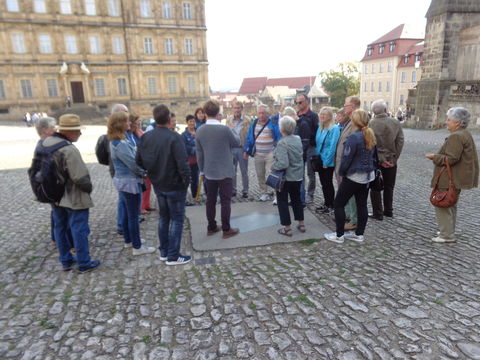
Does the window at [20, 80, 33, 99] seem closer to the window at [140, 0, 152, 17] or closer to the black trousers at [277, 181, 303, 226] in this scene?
the window at [140, 0, 152, 17]

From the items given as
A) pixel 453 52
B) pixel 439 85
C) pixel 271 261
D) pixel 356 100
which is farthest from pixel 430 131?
pixel 271 261

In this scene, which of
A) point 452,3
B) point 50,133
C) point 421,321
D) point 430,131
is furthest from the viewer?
point 430,131

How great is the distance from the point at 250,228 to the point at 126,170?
2169mm

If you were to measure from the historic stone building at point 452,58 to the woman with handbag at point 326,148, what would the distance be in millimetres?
14716

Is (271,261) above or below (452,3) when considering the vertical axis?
below

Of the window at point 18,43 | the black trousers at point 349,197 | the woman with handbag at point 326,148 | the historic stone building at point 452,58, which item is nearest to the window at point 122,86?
the window at point 18,43

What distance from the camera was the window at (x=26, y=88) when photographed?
36094 mm

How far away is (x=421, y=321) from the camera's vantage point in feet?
9.93

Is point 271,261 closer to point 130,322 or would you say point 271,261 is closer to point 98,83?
point 130,322

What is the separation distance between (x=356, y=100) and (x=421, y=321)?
11.1 feet

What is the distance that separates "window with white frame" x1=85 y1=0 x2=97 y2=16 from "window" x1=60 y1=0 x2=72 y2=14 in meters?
1.65

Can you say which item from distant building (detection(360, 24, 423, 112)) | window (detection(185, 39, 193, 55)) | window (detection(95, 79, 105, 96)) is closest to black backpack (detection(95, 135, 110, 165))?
window (detection(95, 79, 105, 96))

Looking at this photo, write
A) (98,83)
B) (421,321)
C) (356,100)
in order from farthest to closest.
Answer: (98,83)
(356,100)
(421,321)

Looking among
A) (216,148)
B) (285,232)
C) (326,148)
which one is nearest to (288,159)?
(216,148)
